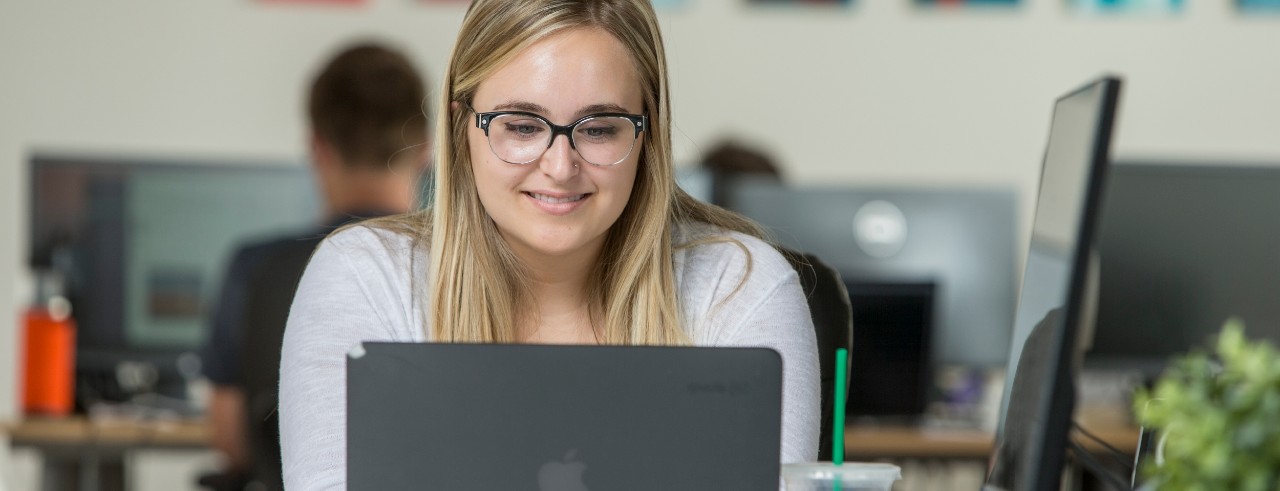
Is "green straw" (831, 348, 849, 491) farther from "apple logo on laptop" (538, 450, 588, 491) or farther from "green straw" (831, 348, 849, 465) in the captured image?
"apple logo on laptop" (538, 450, 588, 491)

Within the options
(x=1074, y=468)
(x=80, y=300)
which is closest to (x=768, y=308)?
(x=1074, y=468)

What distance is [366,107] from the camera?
2.46 meters

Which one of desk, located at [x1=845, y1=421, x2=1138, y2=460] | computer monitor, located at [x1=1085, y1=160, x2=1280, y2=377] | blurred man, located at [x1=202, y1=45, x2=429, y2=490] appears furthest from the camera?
desk, located at [x1=845, y1=421, x2=1138, y2=460]

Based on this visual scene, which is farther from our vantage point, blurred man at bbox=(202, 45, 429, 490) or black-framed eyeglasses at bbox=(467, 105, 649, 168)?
blurred man at bbox=(202, 45, 429, 490)

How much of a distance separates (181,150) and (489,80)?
117 inches

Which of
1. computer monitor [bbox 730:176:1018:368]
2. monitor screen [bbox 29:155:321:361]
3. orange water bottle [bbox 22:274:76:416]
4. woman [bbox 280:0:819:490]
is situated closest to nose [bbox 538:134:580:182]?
woman [bbox 280:0:819:490]

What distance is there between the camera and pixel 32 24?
404 centimetres

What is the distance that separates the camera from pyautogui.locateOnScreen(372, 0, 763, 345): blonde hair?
135 centimetres

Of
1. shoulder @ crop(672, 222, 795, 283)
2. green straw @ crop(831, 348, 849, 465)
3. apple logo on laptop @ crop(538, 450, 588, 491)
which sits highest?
shoulder @ crop(672, 222, 795, 283)

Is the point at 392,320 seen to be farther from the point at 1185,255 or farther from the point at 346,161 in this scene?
the point at 1185,255

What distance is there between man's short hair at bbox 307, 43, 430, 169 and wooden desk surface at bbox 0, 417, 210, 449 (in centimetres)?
73

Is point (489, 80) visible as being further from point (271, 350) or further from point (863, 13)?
point (863, 13)

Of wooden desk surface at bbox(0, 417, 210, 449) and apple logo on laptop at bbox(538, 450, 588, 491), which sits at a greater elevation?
apple logo on laptop at bbox(538, 450, 588, 491)

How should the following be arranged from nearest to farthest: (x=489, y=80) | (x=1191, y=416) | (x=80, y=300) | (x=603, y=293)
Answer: (x=1191, y=416)
(x=489, y=80)
(x=603, y=293)
(x=80, y=300)
